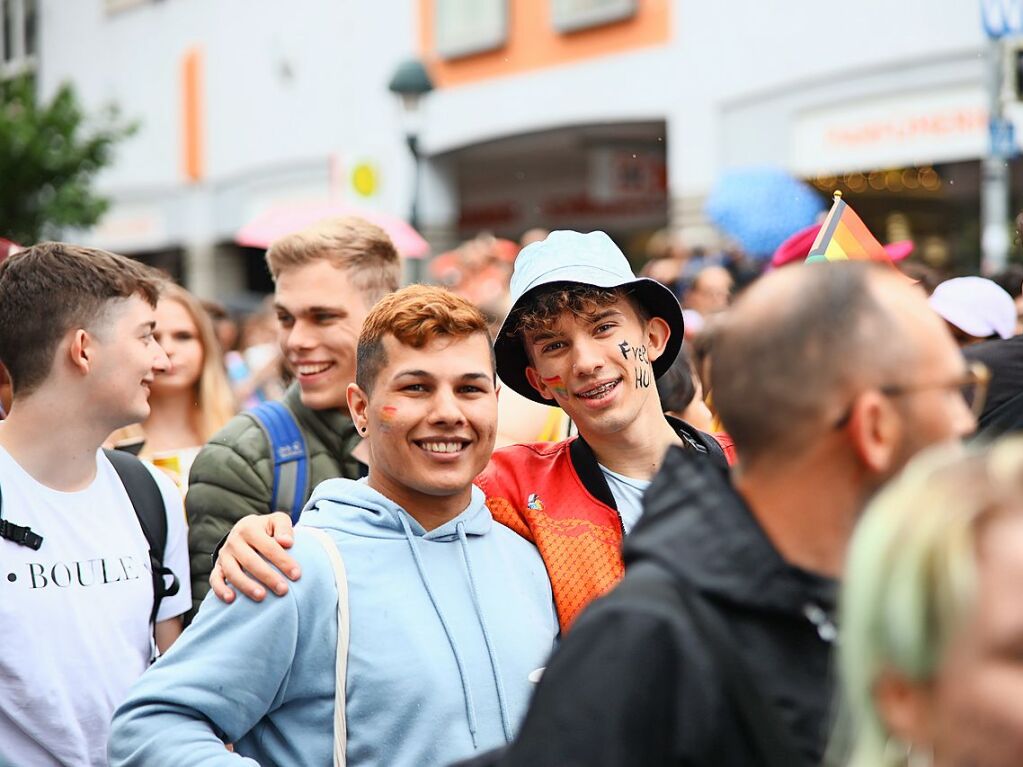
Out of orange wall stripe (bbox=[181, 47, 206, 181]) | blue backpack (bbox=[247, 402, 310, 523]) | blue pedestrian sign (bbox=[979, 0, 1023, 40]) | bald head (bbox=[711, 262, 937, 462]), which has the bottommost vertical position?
blue backpack (bbox=[247, 402, 310, 523])

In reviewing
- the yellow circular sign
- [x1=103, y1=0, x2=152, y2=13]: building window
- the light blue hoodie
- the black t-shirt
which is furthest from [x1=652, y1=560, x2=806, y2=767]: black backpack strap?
[x1=103, y1=0, x2=152, y2=13]: building window

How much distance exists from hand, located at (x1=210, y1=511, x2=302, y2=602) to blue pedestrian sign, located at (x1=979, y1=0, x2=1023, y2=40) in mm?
7311

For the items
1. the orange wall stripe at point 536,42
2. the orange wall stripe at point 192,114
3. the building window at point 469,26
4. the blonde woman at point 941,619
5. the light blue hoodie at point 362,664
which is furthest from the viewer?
the orange wall stripe at point 192,114

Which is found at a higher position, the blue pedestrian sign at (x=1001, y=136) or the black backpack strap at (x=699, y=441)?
the blue pedestrian sign at (x=1001, y=136)

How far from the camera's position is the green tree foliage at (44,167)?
17031 mm

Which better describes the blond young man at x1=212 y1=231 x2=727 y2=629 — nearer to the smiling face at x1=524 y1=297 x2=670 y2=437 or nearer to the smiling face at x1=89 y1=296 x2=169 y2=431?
the smiling face at x1=524 y1=297 x2=670 y2=437

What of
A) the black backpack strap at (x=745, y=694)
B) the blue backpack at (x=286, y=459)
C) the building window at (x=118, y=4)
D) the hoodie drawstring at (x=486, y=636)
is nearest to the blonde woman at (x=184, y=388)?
the blue backpack at (x=286, y=459)

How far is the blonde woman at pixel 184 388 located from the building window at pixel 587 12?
1146cm

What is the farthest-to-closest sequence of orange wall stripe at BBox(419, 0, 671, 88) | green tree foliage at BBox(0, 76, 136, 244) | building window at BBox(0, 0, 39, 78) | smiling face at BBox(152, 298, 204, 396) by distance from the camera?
building window at BBox(0, 0, 39, 78) < green tree foliage at BBox(0, 76, 136, 244) < orange wall stripe at BBox(419, 0, 671, 88) < smiling face at BBox(152, 298, 204, 396)

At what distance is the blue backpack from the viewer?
12.8 feet

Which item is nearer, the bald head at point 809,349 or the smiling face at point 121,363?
the bald head at point 809,349

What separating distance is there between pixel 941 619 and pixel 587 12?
16.0 metres

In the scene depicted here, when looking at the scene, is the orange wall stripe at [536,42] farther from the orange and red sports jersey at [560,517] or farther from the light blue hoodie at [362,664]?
the light blue hoodie at [362,664]

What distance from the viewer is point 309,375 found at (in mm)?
4180
